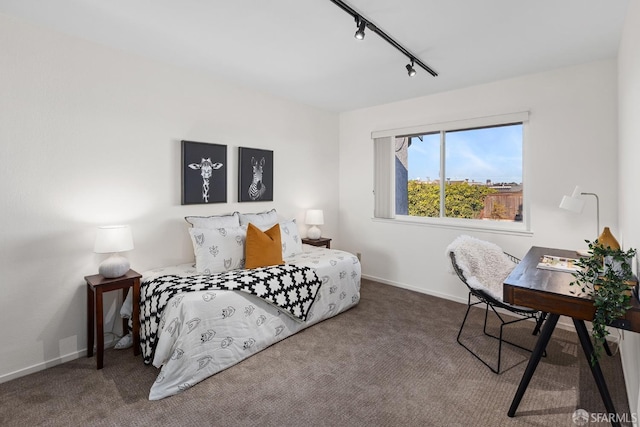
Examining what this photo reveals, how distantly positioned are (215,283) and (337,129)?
10.5 feet

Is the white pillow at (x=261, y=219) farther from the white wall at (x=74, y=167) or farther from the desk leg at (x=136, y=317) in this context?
the desk leg at (x=136, y=317)

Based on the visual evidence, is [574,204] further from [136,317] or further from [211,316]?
[136,317]

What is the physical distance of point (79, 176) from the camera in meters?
2.57

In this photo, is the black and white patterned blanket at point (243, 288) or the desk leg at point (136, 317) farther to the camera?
the desk leg at point (136, 317)

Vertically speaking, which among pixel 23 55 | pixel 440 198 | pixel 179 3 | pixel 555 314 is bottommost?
pixel 555 314

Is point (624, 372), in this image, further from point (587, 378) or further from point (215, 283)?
point (215, 283)

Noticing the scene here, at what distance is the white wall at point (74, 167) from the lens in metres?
2.29

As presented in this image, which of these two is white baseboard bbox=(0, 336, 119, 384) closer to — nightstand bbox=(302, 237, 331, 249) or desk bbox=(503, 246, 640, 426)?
nightstand bbox=(302, 237, 331, 249)

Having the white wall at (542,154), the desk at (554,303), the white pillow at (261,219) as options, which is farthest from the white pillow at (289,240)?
the desk at (554,303)

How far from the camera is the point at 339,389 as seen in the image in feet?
7.13

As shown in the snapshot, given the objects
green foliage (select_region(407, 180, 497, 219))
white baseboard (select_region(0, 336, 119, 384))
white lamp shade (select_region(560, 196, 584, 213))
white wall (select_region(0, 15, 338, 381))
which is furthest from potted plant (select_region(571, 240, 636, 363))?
white baseboard (select_region(0, 336, 119, 384))

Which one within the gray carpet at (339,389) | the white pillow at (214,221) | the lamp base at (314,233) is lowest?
the gray carpet at (339,389)

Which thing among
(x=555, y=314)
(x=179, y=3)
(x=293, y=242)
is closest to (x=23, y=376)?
(x=293, y=242)

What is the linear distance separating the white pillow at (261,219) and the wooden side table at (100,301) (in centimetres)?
120
